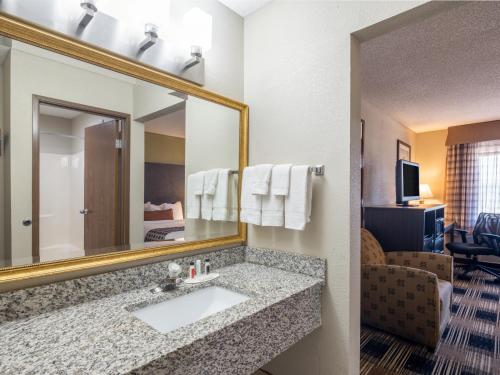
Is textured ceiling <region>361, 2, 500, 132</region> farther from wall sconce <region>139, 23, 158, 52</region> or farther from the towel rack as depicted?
wall sconce <region>139, 23, 158, 52</region>

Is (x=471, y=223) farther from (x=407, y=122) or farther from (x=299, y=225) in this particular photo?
(x=299, y=225)

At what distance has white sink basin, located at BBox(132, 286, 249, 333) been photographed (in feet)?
3.81

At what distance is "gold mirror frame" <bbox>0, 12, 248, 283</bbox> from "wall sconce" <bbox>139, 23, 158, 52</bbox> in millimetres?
84

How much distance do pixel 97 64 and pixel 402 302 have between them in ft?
7.97

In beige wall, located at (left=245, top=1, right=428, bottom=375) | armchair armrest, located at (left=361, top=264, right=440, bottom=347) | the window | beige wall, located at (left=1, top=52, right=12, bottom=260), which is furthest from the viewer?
the window

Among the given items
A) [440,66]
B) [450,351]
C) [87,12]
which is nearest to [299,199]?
[87,12]

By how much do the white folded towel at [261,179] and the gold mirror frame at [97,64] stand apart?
38cm

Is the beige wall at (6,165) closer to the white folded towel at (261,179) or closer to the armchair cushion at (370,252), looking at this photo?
the white folded towel at (261,179)

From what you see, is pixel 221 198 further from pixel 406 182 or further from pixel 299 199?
pixel 406 182

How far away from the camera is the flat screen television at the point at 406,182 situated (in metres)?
3.30

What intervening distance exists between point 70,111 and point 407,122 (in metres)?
4.58

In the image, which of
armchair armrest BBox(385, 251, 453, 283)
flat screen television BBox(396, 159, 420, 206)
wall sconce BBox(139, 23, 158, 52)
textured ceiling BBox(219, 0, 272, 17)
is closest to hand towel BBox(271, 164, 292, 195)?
wall sconce BBox(139, 23, 158, 52)

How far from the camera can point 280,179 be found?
4.92ft

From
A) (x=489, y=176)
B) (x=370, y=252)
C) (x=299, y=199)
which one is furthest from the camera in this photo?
(x=489, y=176)
